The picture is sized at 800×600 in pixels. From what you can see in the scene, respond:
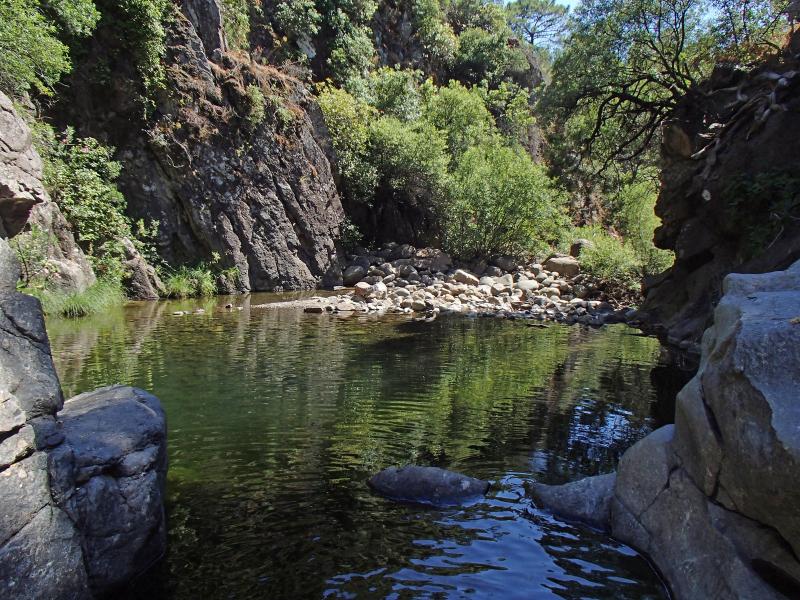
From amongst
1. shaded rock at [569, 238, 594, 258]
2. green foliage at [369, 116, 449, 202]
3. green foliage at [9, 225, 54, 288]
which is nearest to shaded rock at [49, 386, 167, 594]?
green foliage at [9, 225, 54, 288]

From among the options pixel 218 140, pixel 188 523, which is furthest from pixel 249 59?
pixel 188 523

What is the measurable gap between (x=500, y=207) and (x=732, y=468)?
24331 millimetres

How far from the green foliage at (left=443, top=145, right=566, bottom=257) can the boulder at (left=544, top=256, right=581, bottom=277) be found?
142 cm

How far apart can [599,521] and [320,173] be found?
23910 mm

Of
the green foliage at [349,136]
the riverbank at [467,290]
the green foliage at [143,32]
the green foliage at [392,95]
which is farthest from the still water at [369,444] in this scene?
the green foliage at [392,95]

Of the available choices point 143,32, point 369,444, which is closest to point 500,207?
point 143,32

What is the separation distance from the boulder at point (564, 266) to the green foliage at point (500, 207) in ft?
4.66

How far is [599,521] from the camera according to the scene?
5438 mm

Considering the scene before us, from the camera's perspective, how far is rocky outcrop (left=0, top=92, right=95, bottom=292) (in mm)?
13734

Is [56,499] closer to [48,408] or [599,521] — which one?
[48,408]

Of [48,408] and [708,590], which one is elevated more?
[48,408]

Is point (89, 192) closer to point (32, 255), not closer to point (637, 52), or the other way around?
point (32, 255)

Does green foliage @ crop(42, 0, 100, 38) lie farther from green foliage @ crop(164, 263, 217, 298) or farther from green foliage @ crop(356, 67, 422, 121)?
green foliage @ crop(356, 67, 422, 121)

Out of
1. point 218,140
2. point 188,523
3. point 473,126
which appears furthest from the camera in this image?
point 473,126
